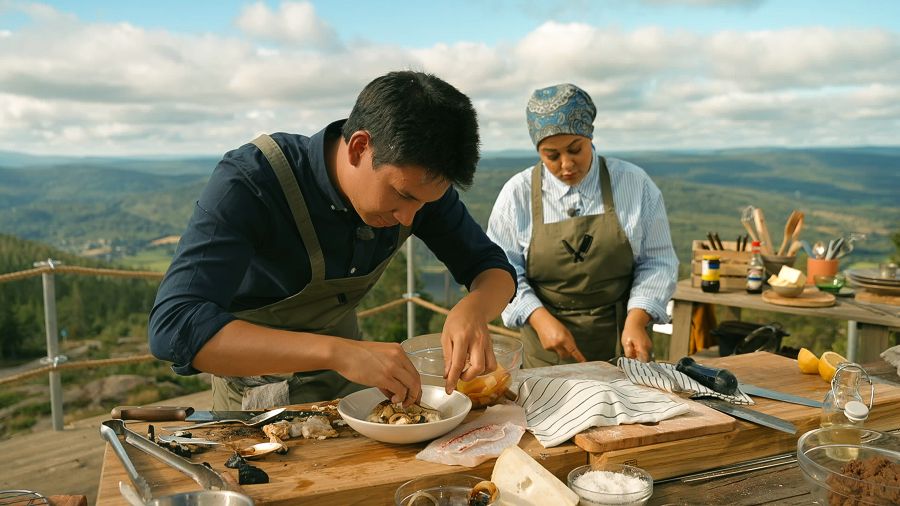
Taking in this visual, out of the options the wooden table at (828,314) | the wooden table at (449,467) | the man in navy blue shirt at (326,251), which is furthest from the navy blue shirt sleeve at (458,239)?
the wooden table at (828,314)

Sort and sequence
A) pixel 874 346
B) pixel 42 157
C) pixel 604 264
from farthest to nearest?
pixel 42 157 → pixel 874 346 → pixel 604 264

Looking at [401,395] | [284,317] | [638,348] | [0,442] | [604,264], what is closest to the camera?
[401,395]

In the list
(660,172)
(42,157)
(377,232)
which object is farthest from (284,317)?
(42,157)

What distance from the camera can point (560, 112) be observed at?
2787mm

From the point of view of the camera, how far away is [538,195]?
3.18 metres

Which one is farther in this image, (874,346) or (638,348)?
(874,346)

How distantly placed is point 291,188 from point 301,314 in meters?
0.42

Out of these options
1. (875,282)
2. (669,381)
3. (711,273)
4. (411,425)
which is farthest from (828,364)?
(875,282)

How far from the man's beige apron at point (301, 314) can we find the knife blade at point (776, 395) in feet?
3.58

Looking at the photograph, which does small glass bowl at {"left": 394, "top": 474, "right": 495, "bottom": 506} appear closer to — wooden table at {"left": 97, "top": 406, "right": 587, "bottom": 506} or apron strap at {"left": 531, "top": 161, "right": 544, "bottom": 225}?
wooden table at {"left": 97, "top": 406, "right": 587, "bottom": 506}

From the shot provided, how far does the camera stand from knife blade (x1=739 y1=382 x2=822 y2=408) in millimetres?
1819

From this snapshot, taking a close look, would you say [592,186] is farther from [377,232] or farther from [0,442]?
[0,442]

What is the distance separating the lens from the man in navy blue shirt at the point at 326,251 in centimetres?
156

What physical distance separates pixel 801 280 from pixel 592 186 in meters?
1.57
